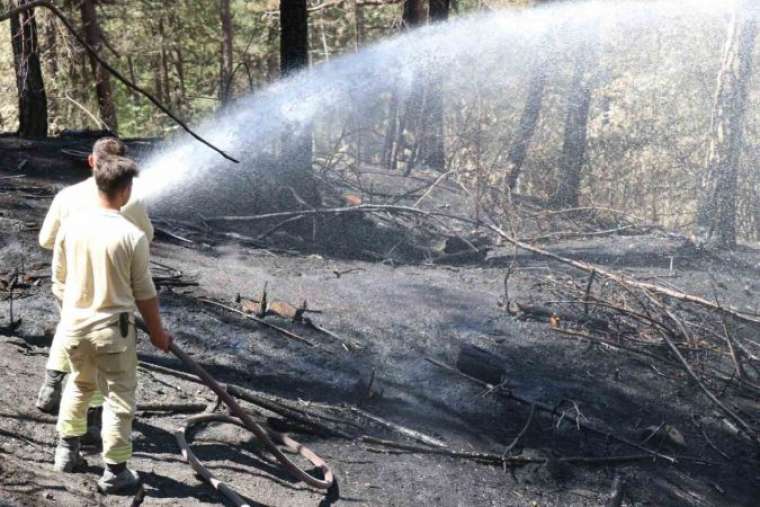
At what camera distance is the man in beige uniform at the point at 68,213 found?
420 centimetres

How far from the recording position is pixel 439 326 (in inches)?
284

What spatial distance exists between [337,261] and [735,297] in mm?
4326

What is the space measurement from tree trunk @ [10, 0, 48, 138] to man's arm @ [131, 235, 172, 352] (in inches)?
337

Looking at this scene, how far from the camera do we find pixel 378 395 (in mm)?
6035

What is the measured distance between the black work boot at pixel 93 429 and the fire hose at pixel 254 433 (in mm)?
451

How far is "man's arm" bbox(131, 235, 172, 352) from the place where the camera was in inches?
154

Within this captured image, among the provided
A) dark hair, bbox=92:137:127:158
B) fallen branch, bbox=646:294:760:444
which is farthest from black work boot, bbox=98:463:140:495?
fallen branch, bbox=646:294:760:444

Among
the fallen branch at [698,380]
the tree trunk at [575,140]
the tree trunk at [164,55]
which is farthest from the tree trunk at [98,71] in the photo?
the fallen branch at [698,380]

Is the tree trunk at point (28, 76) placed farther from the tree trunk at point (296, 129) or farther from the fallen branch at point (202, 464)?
the fallen branch at point (202, 464)

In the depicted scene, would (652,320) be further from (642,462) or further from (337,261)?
(337,261)

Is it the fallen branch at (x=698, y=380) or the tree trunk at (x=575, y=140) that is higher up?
the tree trunk at (x=575, y=140)

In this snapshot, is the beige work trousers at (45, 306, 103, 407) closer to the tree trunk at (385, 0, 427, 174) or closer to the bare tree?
the tree trunk at (385, 0, 427, 174)

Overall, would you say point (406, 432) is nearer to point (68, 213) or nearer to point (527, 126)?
point (68, 213)

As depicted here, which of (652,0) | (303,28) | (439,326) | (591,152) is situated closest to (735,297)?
(439,326)
